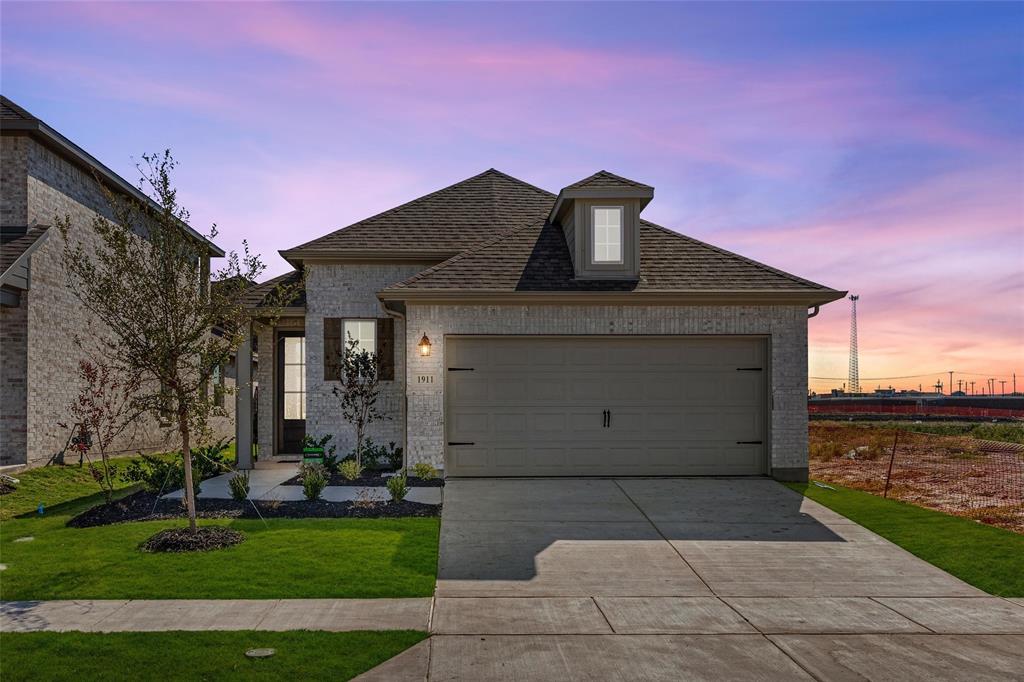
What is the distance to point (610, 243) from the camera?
1470cm

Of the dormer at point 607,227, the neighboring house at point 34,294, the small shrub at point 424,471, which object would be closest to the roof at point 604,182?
the dormer at point 607,227

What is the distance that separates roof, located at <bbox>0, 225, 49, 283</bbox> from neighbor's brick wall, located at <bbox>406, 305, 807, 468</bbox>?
310 inches

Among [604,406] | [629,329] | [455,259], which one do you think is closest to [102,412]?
[455,259]

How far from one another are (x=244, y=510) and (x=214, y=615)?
15.5 ft

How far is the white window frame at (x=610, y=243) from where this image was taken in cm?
1453

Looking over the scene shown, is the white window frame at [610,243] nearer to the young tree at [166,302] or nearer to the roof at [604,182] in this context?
the roof at [604,182]

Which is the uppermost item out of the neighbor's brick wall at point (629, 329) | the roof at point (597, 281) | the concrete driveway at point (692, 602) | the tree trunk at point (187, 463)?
the roof at point (597, 281)

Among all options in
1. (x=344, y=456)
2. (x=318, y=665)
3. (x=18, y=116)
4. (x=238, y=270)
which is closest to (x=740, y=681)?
(x=318, y=665)

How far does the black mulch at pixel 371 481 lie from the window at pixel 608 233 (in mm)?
5368

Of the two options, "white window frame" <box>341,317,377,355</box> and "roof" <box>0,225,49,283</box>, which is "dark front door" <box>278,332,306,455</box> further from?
"roof" <box>0,225,49,283</box>

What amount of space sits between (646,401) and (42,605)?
10.1 m

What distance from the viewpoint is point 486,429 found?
45.9ft

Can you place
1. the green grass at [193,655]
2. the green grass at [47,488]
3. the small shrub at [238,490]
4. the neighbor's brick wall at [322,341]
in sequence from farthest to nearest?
1. the neighbor's brick wall at [322,341]
2. the green grass at [47,488]
3. the small shrub at [238,490]
4. the green grass at [193,655]

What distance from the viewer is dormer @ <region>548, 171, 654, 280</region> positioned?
571 inches
